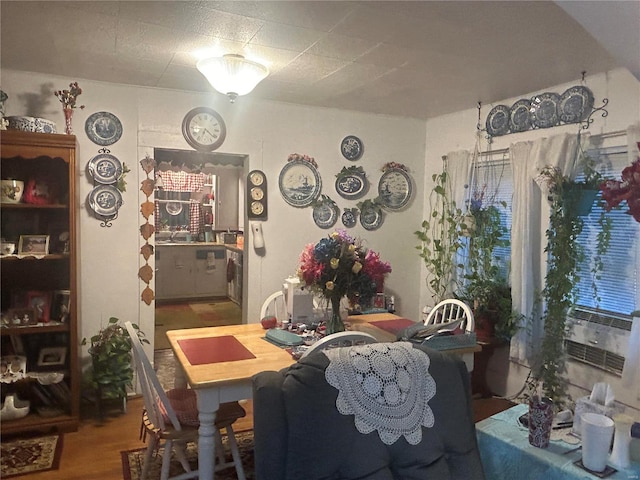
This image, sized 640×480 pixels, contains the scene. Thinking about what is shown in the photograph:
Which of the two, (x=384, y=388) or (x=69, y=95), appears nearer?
(x=384, y=388)

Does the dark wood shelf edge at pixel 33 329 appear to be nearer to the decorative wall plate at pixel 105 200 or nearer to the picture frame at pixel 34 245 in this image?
the picture frame at pixel 34 245

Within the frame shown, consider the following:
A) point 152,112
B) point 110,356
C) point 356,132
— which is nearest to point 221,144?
point 152,112

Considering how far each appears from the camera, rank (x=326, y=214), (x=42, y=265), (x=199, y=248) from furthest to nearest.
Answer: (x=199, y=248) → (x=326, y=214) → (x=42, y=265)

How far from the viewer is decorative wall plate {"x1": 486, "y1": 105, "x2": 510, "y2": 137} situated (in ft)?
12.1

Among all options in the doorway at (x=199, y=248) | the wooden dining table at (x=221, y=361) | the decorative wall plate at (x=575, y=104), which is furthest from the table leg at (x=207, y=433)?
the doorway at (x=199, y=248)

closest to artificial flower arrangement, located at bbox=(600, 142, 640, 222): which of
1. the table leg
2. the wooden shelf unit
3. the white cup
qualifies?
the white cup

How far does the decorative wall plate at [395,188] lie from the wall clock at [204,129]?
1.47 metres

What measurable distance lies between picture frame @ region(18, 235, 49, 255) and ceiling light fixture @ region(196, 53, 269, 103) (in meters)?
1.52

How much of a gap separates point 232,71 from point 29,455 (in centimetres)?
241

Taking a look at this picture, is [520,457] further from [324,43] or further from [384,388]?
[324,43]

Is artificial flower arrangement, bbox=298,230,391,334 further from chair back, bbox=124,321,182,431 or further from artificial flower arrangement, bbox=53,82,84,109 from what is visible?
artificial flower arrangement, bbox=53,82,84,109

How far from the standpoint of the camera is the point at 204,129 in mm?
3703

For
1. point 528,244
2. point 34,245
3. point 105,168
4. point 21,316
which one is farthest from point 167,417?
point 528,244

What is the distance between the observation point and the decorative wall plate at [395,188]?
438cm
